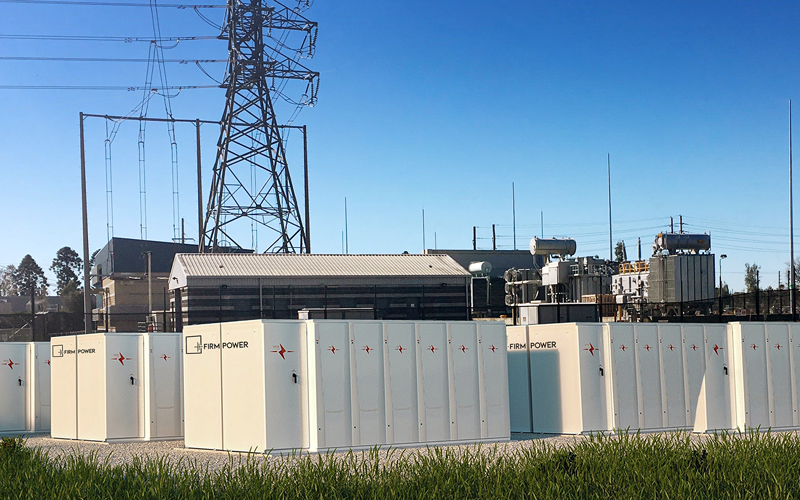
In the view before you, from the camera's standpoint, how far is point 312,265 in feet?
131

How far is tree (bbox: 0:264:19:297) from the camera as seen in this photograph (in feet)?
511

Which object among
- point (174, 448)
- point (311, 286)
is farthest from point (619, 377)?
point (311, 286)

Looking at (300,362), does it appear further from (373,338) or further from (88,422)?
(88,422)

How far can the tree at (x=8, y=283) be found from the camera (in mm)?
155875

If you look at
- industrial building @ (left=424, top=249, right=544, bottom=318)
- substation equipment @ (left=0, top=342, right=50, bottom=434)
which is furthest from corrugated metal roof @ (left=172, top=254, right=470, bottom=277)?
substation equipment @ (left=0, top=342, right=50, bottom=434)

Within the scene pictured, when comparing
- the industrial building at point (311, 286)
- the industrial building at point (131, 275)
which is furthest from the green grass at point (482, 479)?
the industrial building at point (131, 275)

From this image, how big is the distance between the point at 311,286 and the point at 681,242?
16939 mm

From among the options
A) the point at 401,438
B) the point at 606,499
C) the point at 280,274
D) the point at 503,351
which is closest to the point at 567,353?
the point at 503,351

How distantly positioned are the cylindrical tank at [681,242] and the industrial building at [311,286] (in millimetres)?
9233

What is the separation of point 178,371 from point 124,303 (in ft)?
148

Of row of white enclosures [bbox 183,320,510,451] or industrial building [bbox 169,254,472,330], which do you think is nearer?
row of white enclosures [bbox 183,320,510,451]

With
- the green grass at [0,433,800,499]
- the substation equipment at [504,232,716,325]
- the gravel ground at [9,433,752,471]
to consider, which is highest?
the substation equipment at [504,232,716,325]

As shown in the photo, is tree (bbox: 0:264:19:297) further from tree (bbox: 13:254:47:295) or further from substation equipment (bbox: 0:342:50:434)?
substation equipment (bbox: 0:342:50:434)

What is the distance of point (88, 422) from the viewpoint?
1609cm
